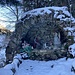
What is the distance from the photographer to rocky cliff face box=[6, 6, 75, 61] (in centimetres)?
1563

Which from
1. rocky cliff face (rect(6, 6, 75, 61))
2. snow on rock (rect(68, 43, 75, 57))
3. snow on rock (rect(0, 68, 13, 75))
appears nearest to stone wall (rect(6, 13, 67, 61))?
rocky cliff face (rect(6, 6, 75, 61))

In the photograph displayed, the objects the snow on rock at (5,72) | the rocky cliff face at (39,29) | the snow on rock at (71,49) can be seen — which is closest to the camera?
the snow on rock at (5,72)

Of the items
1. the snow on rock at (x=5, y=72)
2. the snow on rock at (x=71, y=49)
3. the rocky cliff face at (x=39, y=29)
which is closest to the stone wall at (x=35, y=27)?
the rocky cliff face at (x=39, y=29)

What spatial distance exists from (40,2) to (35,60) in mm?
6321

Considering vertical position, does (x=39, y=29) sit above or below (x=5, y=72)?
above

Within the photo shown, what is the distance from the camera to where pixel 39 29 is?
54.3 feet

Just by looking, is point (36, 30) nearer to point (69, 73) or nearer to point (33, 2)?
point (33, 2)

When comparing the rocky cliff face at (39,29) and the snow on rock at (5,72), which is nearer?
the snow on rock at (5,72)

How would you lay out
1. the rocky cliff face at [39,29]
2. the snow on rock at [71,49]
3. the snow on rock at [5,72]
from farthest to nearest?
the rocky cliff face at [39,29], the snow on rock at [71,49], the snow on rock at [5,72]

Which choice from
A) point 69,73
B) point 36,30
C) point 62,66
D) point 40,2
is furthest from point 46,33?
point 69,73

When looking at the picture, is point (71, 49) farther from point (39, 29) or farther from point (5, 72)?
point (5, 72)

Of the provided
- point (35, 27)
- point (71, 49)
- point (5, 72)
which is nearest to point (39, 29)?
point (35, 27)

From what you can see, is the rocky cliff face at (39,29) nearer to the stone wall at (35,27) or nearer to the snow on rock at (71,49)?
the stone wall at (35,27)

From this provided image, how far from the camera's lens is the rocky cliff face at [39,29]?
1563 centimetres
